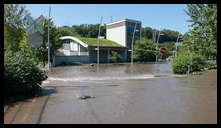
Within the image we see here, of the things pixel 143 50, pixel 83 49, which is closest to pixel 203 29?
pixel 83 49

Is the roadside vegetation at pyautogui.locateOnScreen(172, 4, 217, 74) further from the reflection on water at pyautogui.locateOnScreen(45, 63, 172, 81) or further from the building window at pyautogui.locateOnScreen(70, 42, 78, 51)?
the building window at pyautogui.locateOnScreen(70, 42, 78, 51)

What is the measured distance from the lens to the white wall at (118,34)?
171ft

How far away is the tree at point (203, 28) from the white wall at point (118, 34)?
38.5m

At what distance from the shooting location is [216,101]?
8.60m

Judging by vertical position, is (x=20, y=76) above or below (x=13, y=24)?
below

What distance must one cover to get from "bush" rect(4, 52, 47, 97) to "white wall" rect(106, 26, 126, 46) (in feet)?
141

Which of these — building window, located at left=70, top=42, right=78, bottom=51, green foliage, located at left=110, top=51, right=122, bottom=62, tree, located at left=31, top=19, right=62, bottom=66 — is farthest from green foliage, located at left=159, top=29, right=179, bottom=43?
tree, located at left=31, top=19, right=62, bottom=66

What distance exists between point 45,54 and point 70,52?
13.3 meters

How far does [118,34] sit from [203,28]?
41615 millimetres

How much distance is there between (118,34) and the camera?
53.5m

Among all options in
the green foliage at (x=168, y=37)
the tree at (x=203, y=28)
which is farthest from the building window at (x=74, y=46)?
the green foliage at (x=168, y=37)

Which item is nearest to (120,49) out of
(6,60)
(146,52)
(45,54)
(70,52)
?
(146,52)

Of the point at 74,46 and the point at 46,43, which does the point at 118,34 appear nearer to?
the point at 74,46

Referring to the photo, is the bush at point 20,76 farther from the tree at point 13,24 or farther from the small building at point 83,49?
the small building at point 83,49
